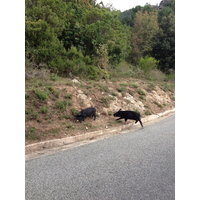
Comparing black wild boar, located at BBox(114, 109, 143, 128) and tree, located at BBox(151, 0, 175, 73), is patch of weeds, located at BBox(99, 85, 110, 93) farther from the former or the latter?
tree, located at BBox(151, 0, 175, 73)

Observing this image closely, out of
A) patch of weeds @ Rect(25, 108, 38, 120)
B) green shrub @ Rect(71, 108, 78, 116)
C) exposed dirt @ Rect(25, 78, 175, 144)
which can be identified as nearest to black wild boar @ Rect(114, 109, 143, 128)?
exposed dirt @ Rect(25, 78, 175, 144)

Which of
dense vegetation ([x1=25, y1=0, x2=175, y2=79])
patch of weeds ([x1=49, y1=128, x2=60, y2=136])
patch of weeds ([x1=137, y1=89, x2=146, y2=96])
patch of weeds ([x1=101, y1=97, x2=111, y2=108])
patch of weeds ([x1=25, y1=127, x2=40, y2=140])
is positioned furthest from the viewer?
patch of weeds ([x1=137, y1=89, x2=146, y2=96])

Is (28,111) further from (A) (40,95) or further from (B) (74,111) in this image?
(B) (74,111)

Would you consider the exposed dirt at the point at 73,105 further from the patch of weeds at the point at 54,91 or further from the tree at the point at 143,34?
the tree at the point at 143,34

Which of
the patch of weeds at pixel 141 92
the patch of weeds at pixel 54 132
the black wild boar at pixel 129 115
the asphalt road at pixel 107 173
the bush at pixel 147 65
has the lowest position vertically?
the asphalt road at pixel 107 173

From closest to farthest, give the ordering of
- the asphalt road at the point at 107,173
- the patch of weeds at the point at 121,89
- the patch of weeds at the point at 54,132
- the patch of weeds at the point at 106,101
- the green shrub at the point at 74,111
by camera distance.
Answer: the asphalt road at the point at 107,173 < the patch of weeds at the point at 54,132 < the green shrub at the point at 74,111 < the patch of weeds at the point at 106,101 < the patch of weeds at the point at 121,89

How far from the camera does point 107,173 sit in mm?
4148

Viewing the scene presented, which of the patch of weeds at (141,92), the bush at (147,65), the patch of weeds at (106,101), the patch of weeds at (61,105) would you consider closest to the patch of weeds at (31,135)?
the patch of weeds at (61,105)

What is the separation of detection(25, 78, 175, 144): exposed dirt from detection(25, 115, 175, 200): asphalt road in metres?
1.31

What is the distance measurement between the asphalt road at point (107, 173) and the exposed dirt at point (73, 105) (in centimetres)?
131

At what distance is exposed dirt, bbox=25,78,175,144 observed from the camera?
6.95m

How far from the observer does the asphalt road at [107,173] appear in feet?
11.0

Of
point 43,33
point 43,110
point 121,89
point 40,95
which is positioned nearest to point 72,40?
point 43,33

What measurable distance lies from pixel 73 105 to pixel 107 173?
16.2ft
